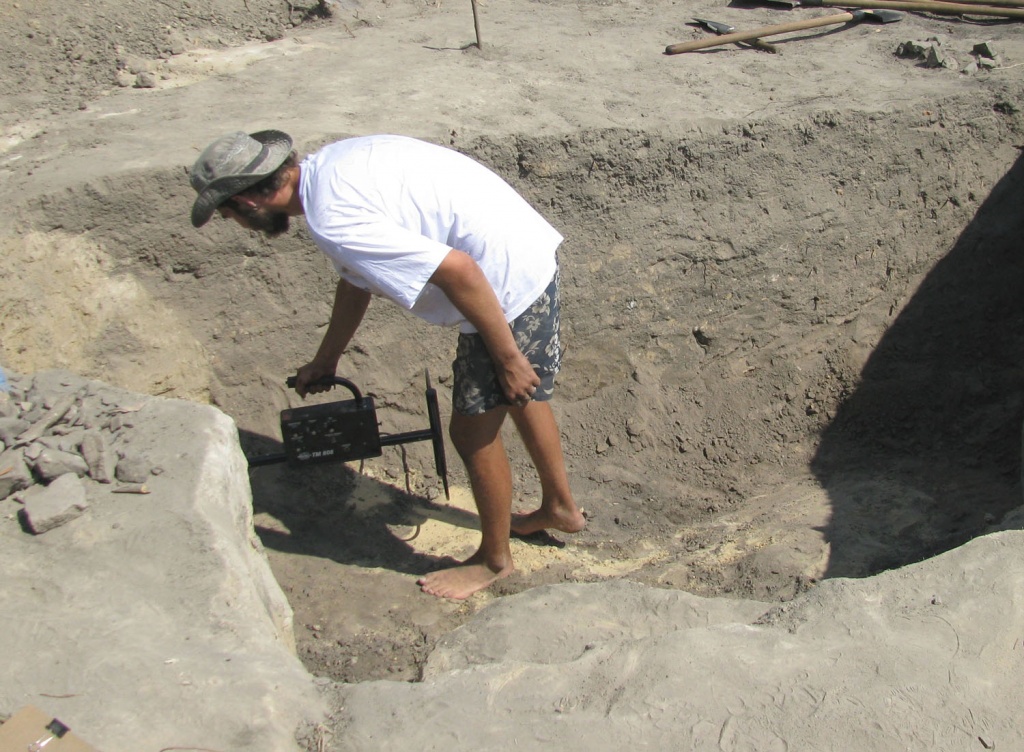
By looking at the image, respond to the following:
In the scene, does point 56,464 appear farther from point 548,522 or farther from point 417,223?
point 548,522

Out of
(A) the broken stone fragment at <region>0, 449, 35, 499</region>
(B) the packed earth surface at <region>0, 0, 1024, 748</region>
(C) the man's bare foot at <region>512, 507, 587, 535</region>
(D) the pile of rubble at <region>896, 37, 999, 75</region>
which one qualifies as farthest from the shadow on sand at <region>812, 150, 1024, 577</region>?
(A) the broken stone fragment at <region>0, 449, 35, 499</region>

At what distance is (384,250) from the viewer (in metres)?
2.15

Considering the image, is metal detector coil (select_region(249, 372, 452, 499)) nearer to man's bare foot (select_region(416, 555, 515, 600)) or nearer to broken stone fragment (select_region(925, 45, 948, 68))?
man's bare foot (select_region(416, 555, 515, 600))

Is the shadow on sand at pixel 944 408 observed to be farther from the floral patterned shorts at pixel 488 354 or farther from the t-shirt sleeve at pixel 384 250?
the t-shirt sleeve at pixel 384 250

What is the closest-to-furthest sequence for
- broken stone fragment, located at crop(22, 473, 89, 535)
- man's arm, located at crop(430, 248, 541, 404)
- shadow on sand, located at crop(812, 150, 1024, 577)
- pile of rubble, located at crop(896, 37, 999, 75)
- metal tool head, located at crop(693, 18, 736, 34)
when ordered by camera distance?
broken stone fragment, located at crop(22, 473, 89, 535), man's arm, located at crop(430, 248, 541, 404), shadow on sand, located at crop(812, 150, 1024, 577), pile of rubble, located at crop(896, 37, 999, 75), metal tool head, located at crop(693, 18, 736, 34)

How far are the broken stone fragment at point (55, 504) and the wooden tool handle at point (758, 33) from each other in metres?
3.36

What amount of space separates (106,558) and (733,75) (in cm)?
334

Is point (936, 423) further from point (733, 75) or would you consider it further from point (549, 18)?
point (549, 18)

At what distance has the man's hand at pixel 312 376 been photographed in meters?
2.83

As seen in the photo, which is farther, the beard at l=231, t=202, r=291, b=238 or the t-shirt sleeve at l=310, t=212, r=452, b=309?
the beard at l=231, t=202, r=291, b=238

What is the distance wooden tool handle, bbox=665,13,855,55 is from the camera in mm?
4469

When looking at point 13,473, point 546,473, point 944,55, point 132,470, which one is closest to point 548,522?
point 546,473

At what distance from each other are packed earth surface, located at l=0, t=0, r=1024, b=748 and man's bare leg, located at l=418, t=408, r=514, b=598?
0.07m

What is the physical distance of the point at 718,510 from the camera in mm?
3609
